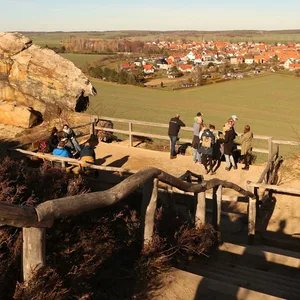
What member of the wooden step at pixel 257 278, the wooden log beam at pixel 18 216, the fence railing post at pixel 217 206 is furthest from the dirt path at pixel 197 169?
the wooden log beam at pixel 18 216

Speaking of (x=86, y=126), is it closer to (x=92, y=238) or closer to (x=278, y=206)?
(x=278, y=206)

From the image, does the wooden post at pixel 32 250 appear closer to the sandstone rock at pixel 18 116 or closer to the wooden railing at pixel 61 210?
the wooden railing at pixel 61 210

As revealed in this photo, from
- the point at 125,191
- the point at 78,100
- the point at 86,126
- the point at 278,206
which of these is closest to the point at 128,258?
the point at 125,191

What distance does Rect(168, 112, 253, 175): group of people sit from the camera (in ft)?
33.3

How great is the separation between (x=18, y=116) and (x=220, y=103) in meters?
27.2

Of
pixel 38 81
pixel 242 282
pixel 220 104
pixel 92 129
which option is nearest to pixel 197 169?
pixel 92 129

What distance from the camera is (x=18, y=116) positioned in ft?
47.1

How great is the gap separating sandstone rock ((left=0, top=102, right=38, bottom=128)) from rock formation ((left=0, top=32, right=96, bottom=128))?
223 mm

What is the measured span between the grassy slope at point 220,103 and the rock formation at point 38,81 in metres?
6.35

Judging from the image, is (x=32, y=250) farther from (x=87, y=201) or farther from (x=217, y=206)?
(x=217, y=206)

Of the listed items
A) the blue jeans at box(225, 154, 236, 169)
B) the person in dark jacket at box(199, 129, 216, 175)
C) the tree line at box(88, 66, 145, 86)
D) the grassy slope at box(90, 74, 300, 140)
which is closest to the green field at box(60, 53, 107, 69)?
the tree line at box(88, 66, 145, 86)

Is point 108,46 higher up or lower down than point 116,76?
higher up

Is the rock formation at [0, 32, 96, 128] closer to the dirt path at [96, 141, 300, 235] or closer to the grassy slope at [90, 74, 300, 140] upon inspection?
the dirt path at [96, 141, 300, 235]

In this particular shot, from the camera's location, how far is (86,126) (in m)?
14.3
